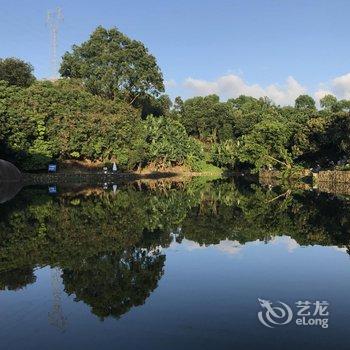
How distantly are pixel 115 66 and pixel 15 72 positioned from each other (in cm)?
1423

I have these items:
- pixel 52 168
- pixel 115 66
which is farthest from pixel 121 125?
pixel 115 66

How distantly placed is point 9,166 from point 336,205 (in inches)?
1123

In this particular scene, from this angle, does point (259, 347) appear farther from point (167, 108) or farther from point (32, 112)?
point (167, 108)

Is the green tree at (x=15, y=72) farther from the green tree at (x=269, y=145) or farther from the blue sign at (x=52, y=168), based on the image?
the green tree at (x=269, y=145)

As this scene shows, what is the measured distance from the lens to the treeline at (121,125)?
45844 millimetres

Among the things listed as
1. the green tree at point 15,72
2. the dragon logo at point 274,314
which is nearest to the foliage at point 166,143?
the green tree at point 15,72

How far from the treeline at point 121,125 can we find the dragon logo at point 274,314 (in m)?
37.5

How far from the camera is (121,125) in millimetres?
54938

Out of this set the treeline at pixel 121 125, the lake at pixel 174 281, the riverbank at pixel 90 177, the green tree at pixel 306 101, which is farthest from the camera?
the green tree at pixel 306 101

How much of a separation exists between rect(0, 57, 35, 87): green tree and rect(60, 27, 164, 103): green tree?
26.2 ft

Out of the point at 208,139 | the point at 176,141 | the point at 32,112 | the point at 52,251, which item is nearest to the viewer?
the point at 52,251

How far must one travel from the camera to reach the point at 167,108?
9156 centimetres

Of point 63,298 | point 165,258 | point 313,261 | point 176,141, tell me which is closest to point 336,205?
point 313,261

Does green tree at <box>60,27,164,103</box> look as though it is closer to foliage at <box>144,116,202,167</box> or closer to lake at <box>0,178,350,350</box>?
foliage at <box>144,116,202,167</box>
